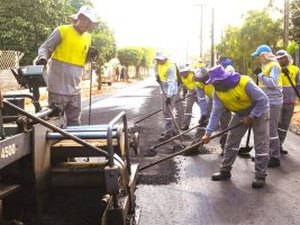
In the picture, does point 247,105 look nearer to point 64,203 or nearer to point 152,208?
point 152,208

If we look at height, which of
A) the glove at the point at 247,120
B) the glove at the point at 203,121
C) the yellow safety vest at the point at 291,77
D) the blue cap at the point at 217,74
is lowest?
the glove at the point at 203,121

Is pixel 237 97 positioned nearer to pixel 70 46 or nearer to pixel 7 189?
pixel 70 46

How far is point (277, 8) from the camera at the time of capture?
93.5 feet

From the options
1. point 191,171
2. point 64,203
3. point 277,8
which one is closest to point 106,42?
point 277,8

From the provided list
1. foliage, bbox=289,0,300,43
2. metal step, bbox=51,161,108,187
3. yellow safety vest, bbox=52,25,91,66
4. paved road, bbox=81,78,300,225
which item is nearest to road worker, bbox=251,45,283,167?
paved road, bbox=81,78,300,225

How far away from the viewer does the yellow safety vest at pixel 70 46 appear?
6844 mm

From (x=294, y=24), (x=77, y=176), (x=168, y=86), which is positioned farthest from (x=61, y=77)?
(x=294, y=24)

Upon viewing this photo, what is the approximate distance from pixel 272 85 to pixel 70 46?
322 centimetres

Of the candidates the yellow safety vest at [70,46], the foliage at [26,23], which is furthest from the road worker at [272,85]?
the foliage at [26,23]

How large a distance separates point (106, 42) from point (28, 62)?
12521 mm

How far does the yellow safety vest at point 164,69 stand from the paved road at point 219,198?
3.59m

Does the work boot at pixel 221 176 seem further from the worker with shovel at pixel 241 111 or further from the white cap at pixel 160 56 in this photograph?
the white cap at pixel 160 56

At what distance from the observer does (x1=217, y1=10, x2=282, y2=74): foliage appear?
31828mm

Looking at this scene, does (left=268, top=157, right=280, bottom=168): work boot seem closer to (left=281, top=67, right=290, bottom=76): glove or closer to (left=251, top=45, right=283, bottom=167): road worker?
(left=251, top=45, right=283, bottom=167): road worker
